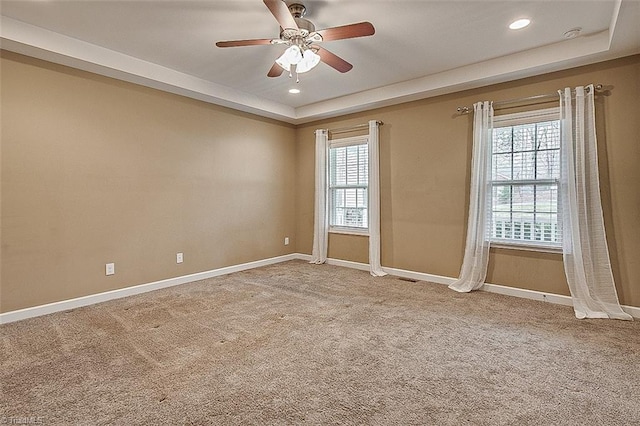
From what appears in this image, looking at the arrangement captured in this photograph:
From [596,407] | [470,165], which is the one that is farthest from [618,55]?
[596,407]

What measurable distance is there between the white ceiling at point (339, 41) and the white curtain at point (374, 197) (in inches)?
27.8

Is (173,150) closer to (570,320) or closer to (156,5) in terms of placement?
(156,5)

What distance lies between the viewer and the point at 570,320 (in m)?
3.14

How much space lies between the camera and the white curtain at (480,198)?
3.97 meters

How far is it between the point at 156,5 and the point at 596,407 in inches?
158

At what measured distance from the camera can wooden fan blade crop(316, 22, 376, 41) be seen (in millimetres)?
2354

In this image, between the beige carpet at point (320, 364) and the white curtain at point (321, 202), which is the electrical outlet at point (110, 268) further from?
the white curtain at point (321, 202)

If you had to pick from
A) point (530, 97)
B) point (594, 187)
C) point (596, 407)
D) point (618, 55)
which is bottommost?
point (596, 407)

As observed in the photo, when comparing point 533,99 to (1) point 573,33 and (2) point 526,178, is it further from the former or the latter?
(2) point 526,178

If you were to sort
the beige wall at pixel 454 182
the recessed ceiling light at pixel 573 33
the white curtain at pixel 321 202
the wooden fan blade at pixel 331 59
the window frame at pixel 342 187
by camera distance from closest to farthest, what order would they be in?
the wooden fan blade at pixel 331 59
the recessed ceiling light at pixel 573 33
the beige wall at pixel 454 182
the window frame at pixel 342 187
the white curtain at pixel 321 202

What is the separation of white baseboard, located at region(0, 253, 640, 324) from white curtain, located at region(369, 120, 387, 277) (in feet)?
0.66

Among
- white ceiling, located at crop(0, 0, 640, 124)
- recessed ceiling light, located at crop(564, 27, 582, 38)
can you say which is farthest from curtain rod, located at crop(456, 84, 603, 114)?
recessed ceiling light, located at crop(564, 27, 582, 38)

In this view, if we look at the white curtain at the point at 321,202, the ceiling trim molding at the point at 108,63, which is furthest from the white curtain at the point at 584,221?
the ceiling trim molding at the point at 108,63

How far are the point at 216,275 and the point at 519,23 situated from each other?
458 cm
